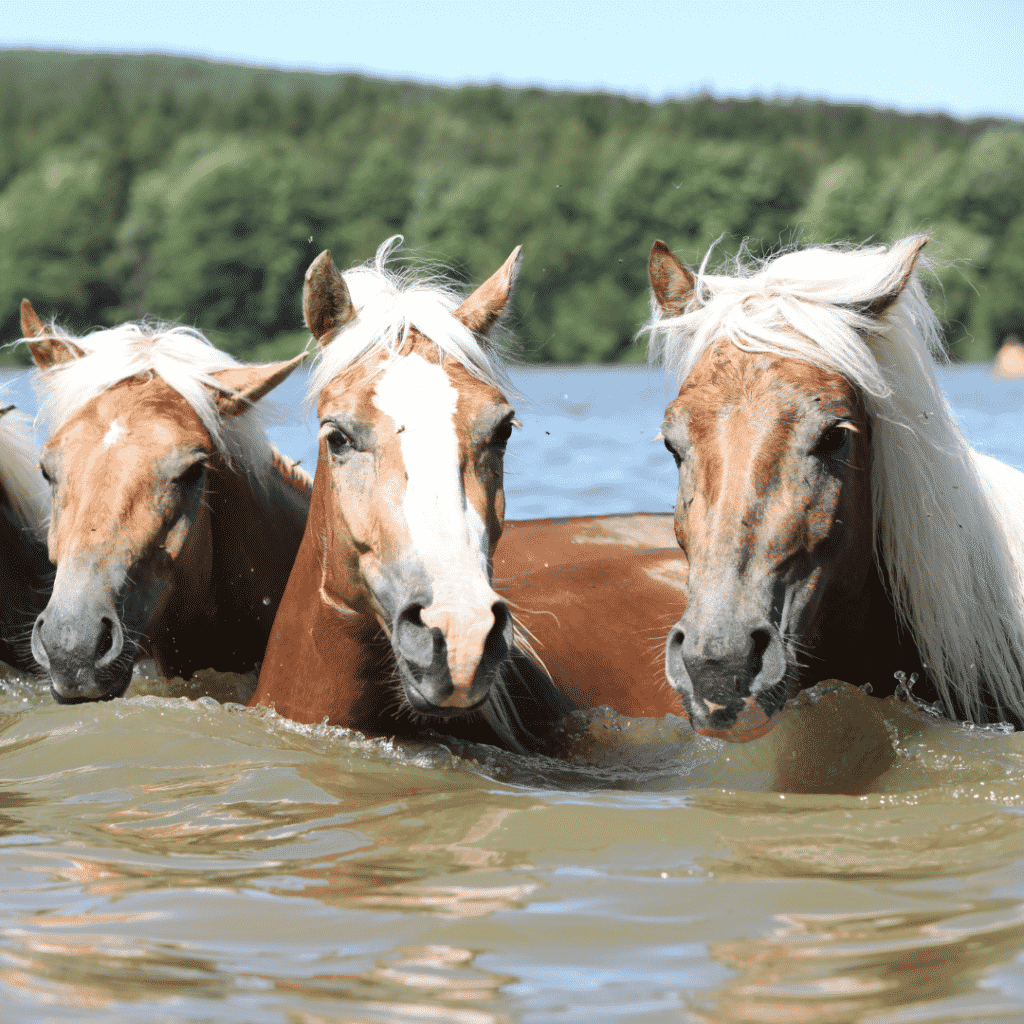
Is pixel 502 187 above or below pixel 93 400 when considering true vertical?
above

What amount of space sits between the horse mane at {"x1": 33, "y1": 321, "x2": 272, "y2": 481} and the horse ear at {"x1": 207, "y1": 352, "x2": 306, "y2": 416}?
3 centimetres

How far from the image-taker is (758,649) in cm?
315

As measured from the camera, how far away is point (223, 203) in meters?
50.2

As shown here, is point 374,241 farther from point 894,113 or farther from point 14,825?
point 894,113

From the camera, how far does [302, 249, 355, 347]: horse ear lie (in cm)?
380

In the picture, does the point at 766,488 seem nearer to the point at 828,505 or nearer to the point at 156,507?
the point at 828,505

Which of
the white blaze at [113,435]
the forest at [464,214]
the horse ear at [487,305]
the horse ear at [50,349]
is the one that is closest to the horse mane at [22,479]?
the horse ear at [50,349]

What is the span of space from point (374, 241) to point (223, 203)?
20.3 feet

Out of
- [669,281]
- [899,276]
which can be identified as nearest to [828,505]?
[899,276]

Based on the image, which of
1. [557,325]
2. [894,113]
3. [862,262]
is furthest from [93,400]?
[894,113]

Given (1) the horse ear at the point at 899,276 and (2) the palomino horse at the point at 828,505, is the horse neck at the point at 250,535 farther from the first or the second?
(1) the horse ear at the point at 899,276

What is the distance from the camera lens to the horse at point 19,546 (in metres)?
5.25

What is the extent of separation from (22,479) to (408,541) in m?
2.81

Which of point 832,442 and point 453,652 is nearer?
point 453,652
